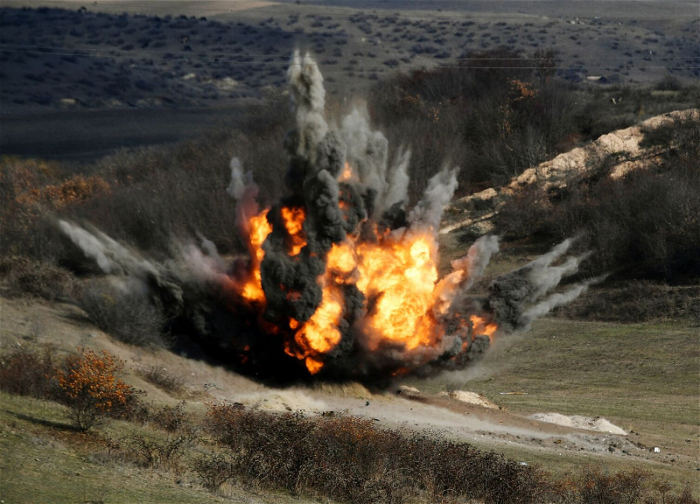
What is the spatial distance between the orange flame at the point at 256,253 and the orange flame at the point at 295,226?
1.87 meters

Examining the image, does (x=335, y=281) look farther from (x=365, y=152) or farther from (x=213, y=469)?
(x=213, y=469)

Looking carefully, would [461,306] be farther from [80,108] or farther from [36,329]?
[80,108]

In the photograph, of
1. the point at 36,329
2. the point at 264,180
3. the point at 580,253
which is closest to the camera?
the point at 36,329

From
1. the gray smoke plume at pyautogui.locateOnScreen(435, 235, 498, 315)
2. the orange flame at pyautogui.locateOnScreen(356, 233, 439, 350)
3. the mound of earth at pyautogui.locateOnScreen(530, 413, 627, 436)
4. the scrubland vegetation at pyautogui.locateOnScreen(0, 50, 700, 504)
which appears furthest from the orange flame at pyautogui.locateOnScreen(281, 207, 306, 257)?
the mound of earth at pyautogui.locateOnScreen(530, 413, 627, 436)

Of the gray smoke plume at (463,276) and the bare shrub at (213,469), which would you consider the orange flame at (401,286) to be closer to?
the gray smoke plume at (463,276)

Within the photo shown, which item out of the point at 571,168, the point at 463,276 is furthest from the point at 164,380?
the point at 571,168

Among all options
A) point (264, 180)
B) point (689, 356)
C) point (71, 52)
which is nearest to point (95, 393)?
point (689, 356)

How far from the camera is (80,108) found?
13812cm

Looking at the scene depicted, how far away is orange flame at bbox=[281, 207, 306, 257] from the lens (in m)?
36.4

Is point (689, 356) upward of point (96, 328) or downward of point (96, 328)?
downward

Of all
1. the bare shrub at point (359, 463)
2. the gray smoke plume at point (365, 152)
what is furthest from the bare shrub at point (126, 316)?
the bare shrub at point (359, 463)

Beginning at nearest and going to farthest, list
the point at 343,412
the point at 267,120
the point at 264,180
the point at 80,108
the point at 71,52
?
1. the point at 343,412
2. the point at 264,180
3. the point at 267,120
4. the point at 80,108
5. the point at 71,52

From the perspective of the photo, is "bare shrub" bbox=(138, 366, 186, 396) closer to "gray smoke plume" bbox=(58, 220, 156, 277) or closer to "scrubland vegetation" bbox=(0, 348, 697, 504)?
"scrubland vegetation" bbox=(0, 348, 697, 504)

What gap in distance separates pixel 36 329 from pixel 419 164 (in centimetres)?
3946
